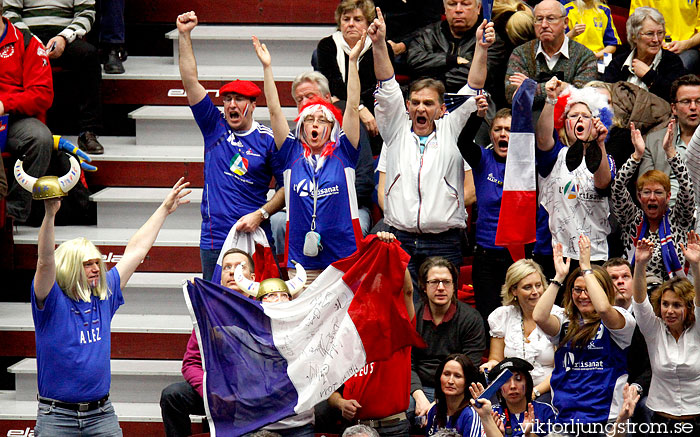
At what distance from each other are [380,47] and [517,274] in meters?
1.72

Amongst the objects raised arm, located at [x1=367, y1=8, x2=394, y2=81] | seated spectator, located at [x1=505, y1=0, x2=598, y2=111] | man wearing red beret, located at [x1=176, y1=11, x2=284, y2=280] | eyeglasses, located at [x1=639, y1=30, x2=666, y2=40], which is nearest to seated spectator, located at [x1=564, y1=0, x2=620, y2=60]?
eyeglasses, located at [x1=639, y1=30, x2=666, y2=40]

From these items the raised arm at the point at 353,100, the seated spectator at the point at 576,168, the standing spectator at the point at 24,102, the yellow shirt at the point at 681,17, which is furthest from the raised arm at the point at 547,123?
the standing spectator at the point at 24,102

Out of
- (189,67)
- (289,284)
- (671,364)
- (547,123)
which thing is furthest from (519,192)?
(189,67)

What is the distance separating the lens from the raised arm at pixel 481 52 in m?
7.29

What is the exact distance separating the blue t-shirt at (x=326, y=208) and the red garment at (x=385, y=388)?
837mm

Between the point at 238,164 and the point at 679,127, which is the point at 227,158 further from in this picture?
the point at 679,127

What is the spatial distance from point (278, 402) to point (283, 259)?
2.00 m

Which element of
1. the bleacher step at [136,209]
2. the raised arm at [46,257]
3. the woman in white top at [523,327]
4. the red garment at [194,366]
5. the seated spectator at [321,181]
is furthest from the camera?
the bleacher step at [136,209]

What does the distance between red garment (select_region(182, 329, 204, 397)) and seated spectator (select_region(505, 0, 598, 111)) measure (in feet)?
10.1

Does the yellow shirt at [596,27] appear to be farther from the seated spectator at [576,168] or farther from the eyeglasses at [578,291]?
the eyeglasses at [578,291]

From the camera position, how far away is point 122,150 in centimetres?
987

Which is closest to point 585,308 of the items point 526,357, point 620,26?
point 526,357

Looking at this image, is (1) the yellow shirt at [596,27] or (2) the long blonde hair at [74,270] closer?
(2) the long blonde hair at [74,270]

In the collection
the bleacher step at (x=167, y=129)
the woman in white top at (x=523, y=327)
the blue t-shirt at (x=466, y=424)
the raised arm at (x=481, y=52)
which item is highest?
the raised arm at (x=481, y=52)
